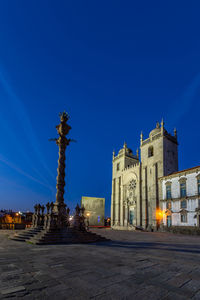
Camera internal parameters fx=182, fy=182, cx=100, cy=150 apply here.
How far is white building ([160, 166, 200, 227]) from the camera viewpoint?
89.7ft

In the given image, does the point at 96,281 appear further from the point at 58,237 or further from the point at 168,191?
the point at 168,191

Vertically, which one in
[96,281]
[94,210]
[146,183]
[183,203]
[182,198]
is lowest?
[94,210]

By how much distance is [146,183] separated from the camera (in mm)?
38969

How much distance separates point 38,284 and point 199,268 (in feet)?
17.6

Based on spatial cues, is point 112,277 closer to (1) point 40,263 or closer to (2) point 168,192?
(1) point 40,263

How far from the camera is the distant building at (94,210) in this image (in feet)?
172

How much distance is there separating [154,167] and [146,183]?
4.30m

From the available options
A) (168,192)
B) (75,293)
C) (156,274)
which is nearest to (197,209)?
(168,192)

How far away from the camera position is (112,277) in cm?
504

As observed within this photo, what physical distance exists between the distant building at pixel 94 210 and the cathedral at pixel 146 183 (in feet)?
21.7

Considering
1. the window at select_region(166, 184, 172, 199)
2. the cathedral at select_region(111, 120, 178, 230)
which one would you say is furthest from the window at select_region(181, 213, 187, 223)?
the cathedral at select_region(111, 120, 178, 230)

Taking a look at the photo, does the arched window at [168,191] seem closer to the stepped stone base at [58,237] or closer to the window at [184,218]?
the window at [184,218]

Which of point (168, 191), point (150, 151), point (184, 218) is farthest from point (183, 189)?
point (150, 151)

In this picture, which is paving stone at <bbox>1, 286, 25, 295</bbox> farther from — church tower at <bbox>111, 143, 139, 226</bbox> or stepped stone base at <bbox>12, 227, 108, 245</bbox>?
church tower at <bbox>111, 143, 139, 226</bbox>
